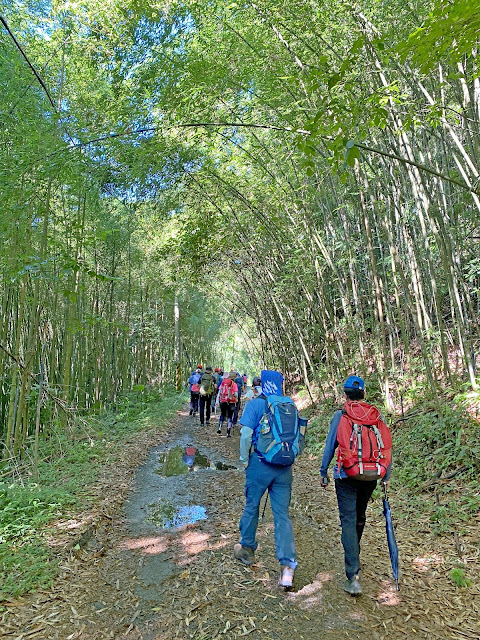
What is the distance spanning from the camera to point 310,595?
7.98 ft

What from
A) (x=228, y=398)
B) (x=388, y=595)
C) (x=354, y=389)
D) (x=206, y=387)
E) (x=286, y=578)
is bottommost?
(x=388, y=595)

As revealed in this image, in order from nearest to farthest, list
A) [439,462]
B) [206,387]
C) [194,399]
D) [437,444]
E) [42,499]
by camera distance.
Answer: [42,499] → [439,462] → [437,444] → [206,387] → [194,399]

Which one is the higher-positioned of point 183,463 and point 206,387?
point 206,387

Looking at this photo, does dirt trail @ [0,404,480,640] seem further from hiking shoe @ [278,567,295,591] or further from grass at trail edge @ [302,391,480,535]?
grass at trail edge @ [302,391,480,535]

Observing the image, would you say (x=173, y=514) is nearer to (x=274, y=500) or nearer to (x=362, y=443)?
(x=274, y=500)

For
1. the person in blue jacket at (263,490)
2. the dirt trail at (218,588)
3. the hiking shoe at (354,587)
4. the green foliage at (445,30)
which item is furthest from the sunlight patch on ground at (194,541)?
the green foliage at (445,30)

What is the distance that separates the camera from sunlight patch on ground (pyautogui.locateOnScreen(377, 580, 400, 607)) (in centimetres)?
239

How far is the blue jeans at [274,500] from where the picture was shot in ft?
8.47

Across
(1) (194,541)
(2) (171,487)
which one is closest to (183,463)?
(2) (171,487)

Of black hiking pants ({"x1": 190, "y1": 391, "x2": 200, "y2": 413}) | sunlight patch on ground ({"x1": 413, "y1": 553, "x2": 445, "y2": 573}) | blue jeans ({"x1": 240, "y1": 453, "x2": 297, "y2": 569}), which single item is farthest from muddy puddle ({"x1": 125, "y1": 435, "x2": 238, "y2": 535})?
black hiking pants ({"x1": 190, "y1": 391, "x2": 200, "y2": 413})

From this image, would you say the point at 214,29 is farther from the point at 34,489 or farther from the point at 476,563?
the point at 476,563

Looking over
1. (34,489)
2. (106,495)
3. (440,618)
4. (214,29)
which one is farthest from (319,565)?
(214,29)

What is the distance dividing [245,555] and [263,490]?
51cm

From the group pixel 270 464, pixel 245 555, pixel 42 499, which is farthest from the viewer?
pixel 42 499
